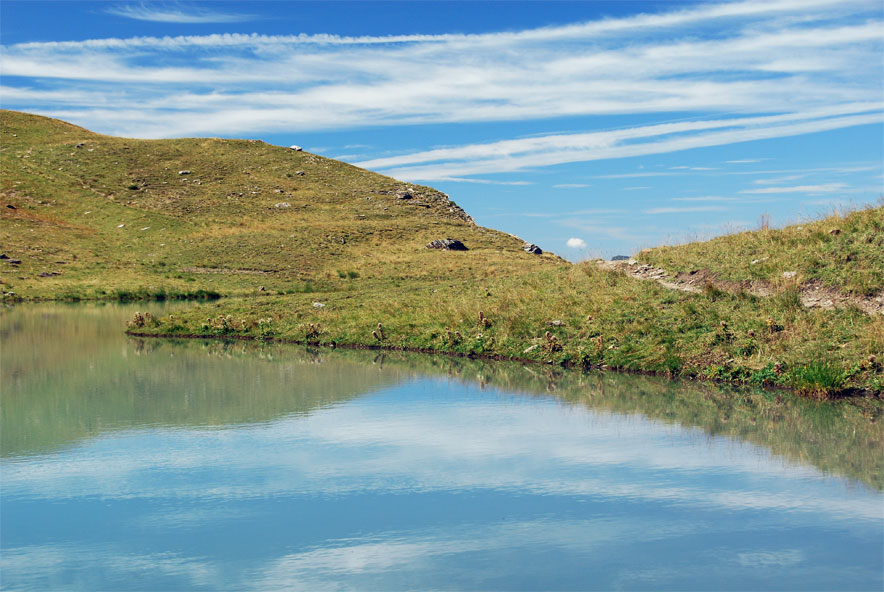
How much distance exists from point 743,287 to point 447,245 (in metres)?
67.2

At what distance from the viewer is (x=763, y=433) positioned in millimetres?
17672

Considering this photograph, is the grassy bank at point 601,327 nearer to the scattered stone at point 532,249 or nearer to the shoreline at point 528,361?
the shoreline at point 528,361

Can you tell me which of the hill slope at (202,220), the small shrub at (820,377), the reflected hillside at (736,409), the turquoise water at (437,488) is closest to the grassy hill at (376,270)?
the small shrub at (820,377)

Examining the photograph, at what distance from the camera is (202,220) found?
10512 centimetres

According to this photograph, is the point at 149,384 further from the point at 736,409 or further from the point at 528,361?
the point at 736,409

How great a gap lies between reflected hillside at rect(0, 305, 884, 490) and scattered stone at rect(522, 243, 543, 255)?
70254 millimetres

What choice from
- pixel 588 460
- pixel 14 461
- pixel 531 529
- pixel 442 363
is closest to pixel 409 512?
pixel 531 529

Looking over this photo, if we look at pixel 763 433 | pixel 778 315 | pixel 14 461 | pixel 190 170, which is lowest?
pixel 14 461

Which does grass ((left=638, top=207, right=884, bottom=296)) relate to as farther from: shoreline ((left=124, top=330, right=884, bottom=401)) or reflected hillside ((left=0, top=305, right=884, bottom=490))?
reflected hillside ((left=0, top=305, right=884, bottom=490))

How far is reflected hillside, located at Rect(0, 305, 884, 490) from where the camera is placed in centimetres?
1753

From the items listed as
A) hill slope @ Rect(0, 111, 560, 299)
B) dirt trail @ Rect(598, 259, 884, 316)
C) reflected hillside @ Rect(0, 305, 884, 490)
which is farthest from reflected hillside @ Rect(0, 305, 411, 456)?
hill slope @ Rect(0, 111, 560, 299)

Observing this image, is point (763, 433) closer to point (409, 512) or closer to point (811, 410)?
point (811, 410)

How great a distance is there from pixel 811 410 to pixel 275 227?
88.2 metres

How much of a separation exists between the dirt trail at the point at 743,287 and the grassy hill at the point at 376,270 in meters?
0.13
